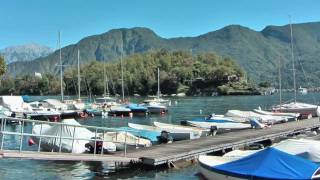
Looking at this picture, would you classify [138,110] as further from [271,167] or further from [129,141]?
[271,167]

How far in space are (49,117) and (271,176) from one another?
6440 cm

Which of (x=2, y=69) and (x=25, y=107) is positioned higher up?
(x=2, y=69)

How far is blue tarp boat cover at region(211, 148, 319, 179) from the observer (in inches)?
875

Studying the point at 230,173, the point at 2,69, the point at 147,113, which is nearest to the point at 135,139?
the point at 230,173

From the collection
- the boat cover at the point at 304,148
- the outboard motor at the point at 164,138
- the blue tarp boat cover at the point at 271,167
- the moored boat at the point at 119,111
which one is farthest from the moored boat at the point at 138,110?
the blue tarp boat cover at the point at 271,167

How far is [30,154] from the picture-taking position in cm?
2717

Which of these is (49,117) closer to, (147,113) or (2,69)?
(2,69)

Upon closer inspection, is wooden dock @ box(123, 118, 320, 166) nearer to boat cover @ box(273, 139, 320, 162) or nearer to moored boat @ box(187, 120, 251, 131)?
moored boat @ box(187, 120, 251, 131)

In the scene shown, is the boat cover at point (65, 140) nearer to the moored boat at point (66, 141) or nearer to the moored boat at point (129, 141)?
the moored boat at point (66, 141)

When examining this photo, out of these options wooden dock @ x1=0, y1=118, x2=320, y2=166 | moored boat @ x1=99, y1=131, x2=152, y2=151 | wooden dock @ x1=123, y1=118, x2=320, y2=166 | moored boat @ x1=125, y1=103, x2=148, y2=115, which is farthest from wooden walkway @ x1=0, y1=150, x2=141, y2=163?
moored boat @ x1=125, y1=103, x2=148, y2=115

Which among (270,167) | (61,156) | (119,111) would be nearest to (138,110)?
(119,111)

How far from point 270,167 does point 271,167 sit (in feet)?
0.15

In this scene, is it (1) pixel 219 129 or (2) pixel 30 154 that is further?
(1) pixel 219 129

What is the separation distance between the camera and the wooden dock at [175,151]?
92.7 feet
